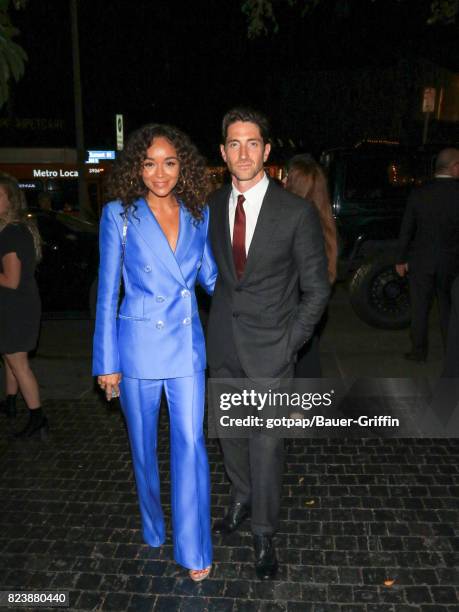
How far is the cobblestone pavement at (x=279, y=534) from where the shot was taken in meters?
2.94

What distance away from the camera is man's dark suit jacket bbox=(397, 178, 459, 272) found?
5.80 m

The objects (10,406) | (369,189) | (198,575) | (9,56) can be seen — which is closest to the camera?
(198,575)

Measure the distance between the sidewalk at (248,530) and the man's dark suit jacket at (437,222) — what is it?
2018mm

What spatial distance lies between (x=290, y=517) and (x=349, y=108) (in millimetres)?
32350

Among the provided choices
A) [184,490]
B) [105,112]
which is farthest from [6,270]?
[105,112]

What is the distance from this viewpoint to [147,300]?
2.85 metres

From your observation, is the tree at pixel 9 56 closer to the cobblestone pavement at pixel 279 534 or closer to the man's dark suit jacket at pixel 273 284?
the man's dark suit jacket at pixel 273 284

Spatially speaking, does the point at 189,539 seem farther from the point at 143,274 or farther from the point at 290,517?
the point at 143,274

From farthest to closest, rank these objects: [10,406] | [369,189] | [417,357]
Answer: [369,189] → [417,357] → [10,406]

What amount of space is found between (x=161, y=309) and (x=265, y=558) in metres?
1.39

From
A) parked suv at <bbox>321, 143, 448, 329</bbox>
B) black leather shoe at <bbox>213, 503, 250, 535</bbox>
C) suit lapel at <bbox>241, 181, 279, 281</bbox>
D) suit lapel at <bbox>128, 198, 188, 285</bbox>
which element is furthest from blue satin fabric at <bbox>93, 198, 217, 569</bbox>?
parked suv at <bbox>321, 143, 448, 329</bbox>

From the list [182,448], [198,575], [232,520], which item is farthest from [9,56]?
[198,575]

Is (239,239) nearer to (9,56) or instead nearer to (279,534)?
(279,534)

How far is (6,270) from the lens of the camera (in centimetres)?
435
